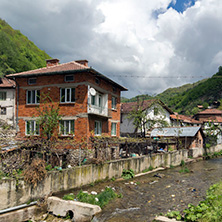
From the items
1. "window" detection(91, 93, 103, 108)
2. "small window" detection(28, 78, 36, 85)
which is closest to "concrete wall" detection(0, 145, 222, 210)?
"window" detection(91, 93, 103, 108)

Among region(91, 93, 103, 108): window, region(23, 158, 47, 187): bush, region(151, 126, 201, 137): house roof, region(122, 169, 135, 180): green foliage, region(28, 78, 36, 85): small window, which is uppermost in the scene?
region(28, 78, 36, 85): small window

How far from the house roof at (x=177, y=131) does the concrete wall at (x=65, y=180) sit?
Answer: 1083cm

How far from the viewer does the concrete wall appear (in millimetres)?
9666

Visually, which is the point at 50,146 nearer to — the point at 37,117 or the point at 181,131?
the point at 37,117

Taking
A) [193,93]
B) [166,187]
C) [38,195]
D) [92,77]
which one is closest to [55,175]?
[38,195]

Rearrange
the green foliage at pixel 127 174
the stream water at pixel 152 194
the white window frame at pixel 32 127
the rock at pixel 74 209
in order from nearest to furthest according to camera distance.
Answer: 1. the rock at pixel 74 209
2. the stream water at pixel 152 194
3. the green foliage at pixel 127 174
4. the white window frame at pixel 32 127

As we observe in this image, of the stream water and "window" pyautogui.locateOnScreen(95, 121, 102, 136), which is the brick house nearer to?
"window" pyautogui.locateOnScreen(95, 121, 102, 136)

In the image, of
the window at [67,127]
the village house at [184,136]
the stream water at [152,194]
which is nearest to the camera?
the stream water at [152,194]

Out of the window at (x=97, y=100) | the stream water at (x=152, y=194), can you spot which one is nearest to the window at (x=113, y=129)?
the window at (x=97, y=100)

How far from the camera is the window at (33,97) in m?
20.8

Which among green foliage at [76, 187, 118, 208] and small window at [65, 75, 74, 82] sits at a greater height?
small window at [65, 75, 74, 82]

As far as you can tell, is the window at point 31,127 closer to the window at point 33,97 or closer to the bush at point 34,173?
the window at point 33,97

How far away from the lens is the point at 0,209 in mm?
9320

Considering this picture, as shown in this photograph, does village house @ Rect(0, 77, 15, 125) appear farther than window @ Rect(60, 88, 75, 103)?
Yes
